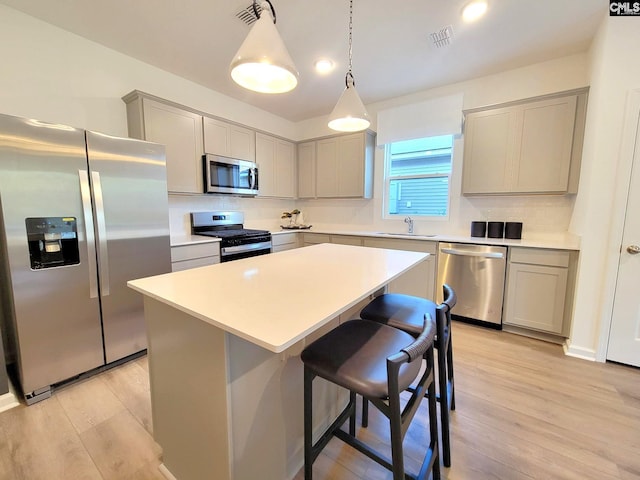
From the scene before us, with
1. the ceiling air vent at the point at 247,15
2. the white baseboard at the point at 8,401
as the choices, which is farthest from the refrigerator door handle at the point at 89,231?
the ceiling air vent at the point at 247,15

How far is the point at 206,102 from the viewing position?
134 inches

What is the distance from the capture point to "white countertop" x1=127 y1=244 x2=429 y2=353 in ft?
2.73

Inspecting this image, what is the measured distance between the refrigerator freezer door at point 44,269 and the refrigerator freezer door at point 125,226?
95 millimetres

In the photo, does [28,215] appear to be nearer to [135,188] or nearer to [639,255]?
[135,188]

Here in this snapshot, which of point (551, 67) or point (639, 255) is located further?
point (551, 67)

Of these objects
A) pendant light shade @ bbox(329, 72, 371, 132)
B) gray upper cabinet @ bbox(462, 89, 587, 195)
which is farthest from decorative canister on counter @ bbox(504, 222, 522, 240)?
pendant light shade @ bbox(329, 72, 371, 132)

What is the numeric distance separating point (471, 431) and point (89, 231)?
285cm

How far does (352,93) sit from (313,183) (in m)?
2.60

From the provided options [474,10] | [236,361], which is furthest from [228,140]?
[236,361]

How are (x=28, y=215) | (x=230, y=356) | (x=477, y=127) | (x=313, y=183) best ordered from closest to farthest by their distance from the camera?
(x=230, y=356) < (x=28, y=215) < (x=477, y=127) < (x=313, y=183)

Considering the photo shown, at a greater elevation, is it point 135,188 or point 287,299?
point 135,188

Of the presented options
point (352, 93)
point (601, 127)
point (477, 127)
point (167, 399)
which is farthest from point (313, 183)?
point (167, 399)

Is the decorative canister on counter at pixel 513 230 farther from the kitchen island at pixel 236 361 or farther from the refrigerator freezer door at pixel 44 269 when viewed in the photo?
the refrigerator freezer door at pixel 44 269

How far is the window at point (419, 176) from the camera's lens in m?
3.55
